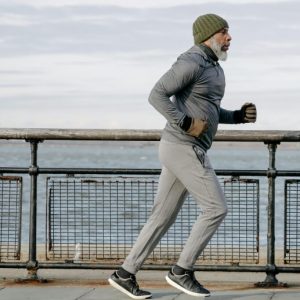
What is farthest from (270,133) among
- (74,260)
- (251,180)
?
(74,260)

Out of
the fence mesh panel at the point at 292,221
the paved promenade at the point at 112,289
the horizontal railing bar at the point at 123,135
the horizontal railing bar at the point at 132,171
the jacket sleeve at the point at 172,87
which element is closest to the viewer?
the jacket sleeve at the point at 172,87

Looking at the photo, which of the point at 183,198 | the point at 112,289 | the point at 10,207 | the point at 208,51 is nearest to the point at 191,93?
the point at 208,51

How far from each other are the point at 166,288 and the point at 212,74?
1.92m

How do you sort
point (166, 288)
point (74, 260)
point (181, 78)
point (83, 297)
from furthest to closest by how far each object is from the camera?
point (74, 260), point (166, 288), point (83, 297), point (181, 78)

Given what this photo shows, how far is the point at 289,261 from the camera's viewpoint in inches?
358

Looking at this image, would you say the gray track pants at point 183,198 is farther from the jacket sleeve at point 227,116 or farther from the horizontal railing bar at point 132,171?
the horizontal railing bar at point 132,171

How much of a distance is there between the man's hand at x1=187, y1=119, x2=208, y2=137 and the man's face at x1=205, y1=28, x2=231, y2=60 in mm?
503

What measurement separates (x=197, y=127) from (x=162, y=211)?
26.5 inches

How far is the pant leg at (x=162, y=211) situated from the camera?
25.3 ft

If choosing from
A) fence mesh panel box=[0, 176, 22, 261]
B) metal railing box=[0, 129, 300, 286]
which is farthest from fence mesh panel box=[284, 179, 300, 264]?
fence mesh panel box=[0, 176, 22, 261]

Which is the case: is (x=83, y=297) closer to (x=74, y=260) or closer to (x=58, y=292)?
(x=58, y=292)

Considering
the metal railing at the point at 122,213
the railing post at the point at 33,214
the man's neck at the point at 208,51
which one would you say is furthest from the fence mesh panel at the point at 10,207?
the man's neck at the point at 208,51

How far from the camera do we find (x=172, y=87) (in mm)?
7430

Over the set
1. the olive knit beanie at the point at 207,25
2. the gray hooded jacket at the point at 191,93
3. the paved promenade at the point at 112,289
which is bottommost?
the paved promenade at the point at 112,289
